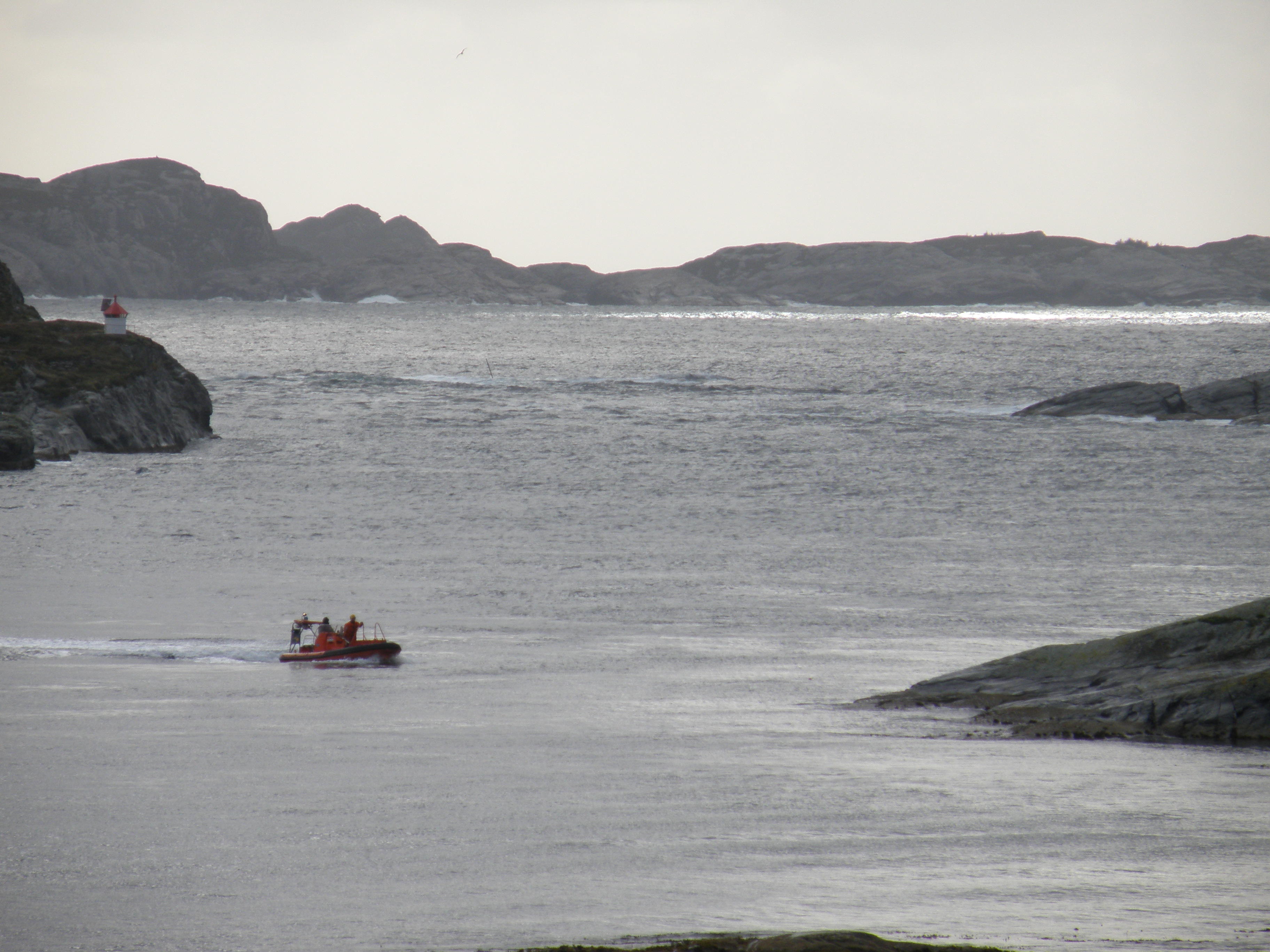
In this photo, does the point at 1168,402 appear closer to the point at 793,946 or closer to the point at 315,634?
the point at 315,634

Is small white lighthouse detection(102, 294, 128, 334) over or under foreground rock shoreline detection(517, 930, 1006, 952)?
over

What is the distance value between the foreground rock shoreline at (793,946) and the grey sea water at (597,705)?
0.46m

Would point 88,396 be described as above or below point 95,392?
below

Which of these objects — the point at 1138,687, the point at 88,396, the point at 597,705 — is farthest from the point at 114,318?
the point at 1138,687

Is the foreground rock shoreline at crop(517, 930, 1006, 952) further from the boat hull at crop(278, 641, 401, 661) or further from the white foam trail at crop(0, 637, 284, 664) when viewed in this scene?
the white foam trail at crop(0, 637, 284, 664)

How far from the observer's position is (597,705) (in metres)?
18.3

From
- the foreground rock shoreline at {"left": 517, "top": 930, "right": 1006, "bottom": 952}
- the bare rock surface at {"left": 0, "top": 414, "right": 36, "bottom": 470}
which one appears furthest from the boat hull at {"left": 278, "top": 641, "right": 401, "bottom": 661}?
the bare rock surface at {"left": 0, "top": 414, "right": 36, "bottom": 470}

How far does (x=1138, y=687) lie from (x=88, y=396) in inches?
1912

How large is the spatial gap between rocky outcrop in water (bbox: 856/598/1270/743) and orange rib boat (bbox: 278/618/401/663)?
821cm

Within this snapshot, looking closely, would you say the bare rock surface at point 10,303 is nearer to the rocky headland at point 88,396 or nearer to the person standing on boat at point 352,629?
the rocky headland at point 88,396

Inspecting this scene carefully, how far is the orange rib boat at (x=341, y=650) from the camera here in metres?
21.4

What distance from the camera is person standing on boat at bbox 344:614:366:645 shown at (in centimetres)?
2177

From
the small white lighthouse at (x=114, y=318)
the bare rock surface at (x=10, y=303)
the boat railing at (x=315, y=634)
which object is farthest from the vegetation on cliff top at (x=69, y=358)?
the boat railing at (x=315, y=634)

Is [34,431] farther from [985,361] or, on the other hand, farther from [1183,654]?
[985,361]
